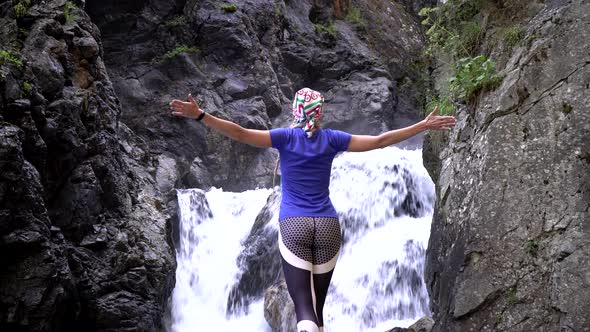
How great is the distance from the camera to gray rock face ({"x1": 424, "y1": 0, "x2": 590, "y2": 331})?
12.7 feet

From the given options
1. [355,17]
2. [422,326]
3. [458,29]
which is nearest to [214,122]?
[458,29]

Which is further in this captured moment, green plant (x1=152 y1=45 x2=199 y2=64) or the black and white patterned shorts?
green plant (x1=152 y1=45 x2=199 y2=64)

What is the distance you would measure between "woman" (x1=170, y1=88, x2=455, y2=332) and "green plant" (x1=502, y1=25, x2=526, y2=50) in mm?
2395

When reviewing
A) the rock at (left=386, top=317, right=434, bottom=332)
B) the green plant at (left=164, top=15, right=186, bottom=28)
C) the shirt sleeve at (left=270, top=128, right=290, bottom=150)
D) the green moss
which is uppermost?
the green plant at (left=164, top=15, right=186, bottom=28)

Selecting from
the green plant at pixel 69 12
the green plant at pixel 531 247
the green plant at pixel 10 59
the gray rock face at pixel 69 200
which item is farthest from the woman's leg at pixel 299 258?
the green plant at pixel 69 12

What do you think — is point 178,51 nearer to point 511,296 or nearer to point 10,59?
point 10,59

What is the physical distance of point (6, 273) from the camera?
6359mm

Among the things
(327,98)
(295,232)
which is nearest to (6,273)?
(295,232)

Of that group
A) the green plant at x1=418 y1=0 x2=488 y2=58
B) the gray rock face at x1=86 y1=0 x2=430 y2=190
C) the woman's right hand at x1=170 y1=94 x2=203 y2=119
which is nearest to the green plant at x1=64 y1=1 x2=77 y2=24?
the gray rock face at x1=86 y1=0 x2=430 y2=190

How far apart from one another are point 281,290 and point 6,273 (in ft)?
13.4

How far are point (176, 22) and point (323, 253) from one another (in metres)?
15.9

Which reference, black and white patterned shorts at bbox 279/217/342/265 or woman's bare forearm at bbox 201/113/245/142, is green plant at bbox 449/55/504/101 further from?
woman's bare forearm at bbox 201/113/245/142

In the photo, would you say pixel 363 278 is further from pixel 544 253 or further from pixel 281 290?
pixel 544 253

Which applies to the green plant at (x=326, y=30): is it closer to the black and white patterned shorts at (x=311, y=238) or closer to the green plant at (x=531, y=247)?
the green plant at (x=531, y=247)
